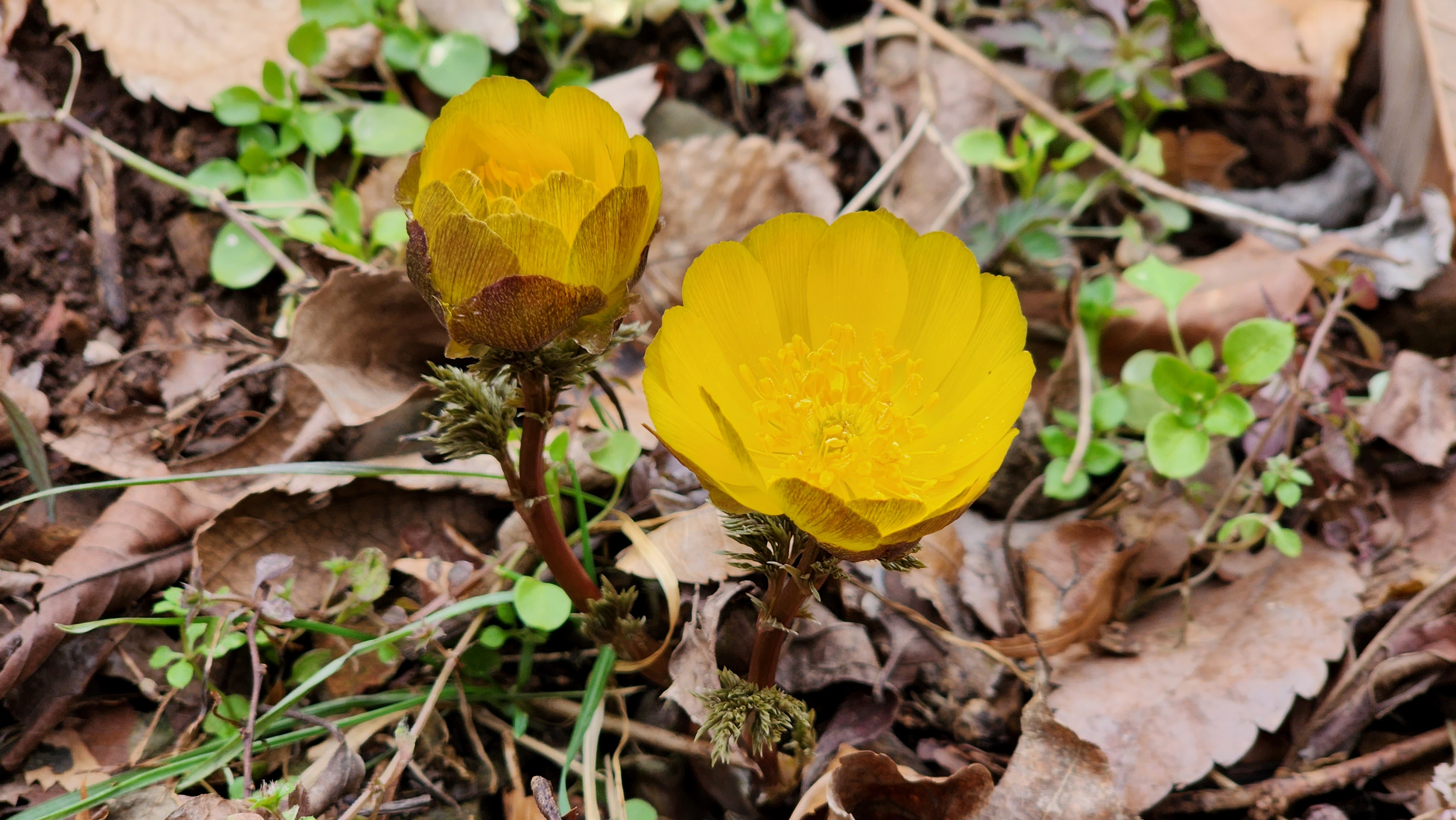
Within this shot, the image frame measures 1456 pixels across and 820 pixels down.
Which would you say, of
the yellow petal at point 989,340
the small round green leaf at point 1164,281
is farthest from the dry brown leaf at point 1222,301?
the yellow petal at point 989,340

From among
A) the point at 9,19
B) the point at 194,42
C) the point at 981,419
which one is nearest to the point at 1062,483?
the point at 981,419

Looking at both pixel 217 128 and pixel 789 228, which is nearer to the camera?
pixel 789 228

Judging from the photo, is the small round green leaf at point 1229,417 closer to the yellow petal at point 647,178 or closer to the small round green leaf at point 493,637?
the yellow petal at point 647,178

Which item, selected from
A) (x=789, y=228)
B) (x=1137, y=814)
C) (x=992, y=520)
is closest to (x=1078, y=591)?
(x=992, y=520)

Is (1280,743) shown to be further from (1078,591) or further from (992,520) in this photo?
(992,520)

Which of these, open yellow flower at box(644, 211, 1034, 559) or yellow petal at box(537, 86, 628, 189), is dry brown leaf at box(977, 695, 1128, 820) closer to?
open yellow flower at box(644, 211, 1034, 559)

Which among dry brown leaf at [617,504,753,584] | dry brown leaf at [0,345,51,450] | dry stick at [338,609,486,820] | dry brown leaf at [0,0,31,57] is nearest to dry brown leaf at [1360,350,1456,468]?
dry brown leaf at [617,504,753,584]
